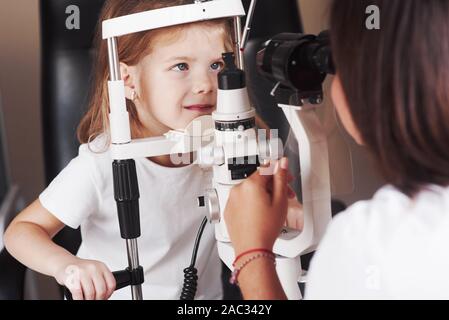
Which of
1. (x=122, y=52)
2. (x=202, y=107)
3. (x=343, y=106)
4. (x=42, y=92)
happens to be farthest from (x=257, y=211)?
(x=42, y=92)

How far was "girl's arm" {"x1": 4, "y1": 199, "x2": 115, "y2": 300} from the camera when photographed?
2.80 ft

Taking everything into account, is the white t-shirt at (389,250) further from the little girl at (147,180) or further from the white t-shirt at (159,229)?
the white t-shirt at (159,229)

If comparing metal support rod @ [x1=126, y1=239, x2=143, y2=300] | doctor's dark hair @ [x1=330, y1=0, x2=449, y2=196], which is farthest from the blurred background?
doctor's dark hair @ [x1=330, y1=0, x2=449, y2=196]

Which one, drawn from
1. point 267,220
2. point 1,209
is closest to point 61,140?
point 1,209

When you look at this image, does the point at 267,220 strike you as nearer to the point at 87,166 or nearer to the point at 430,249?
the point at 430,249

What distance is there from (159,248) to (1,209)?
37 centimetres

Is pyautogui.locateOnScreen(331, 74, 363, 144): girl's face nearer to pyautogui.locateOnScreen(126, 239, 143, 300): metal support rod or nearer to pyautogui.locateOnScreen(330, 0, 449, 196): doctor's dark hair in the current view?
pyautogui.locateOnScreen(330, 0, 449, 196): doctor's dark hair

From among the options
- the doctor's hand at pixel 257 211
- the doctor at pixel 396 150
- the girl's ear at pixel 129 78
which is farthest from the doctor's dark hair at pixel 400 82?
the girl's ear at pixel 129 78

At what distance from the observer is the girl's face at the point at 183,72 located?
1012 mm

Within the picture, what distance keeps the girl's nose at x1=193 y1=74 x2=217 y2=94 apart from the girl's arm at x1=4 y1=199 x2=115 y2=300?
0.95 ft

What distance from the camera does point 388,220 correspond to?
2.20 ft

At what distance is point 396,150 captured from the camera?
68cm

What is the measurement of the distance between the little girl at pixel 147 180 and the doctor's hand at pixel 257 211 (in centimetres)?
21

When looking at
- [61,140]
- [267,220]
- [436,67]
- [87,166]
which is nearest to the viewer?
[436,67]
